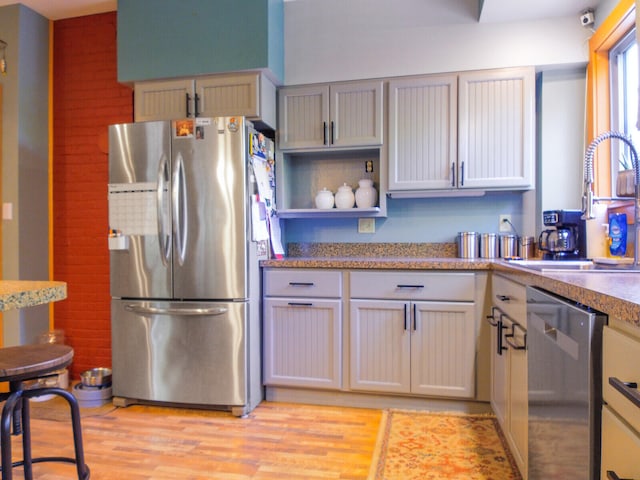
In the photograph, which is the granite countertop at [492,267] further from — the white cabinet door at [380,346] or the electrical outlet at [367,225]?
the white cabinet door at [380,346]

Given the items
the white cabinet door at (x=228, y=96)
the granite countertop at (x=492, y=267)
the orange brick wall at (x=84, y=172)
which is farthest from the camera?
the orange brick wall at (x=84, y=172)

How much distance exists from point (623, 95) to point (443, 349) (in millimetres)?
1728

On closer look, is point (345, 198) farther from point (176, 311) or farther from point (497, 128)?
point (176, 311)

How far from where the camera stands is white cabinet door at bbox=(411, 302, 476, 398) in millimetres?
2348

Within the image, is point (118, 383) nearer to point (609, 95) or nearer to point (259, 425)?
point (259, 425)

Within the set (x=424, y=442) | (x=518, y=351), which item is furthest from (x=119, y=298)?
(x=518, y=351)

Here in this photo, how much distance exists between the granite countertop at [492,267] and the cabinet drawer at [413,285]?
45mm

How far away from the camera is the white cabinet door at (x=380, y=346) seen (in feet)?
7.94

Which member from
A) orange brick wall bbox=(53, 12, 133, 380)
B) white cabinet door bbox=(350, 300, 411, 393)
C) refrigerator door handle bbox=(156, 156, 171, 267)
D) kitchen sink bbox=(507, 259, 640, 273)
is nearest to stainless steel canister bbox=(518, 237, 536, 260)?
kitchen sink bbox=(507, 259, 640, 273)

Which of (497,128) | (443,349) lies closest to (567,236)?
(497,128)

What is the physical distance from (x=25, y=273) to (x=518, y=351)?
3.12 metres

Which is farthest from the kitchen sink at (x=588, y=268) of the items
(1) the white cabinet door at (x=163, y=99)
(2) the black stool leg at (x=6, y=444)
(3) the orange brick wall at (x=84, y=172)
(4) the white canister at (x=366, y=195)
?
(3) the orange brick wall at (x=84, y=172)

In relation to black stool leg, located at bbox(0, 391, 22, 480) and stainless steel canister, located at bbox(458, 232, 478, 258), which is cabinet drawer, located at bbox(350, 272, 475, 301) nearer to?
stainless steel canister, located at bbox(458, 232, 478, 258)

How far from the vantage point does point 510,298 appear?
184 centimetres
